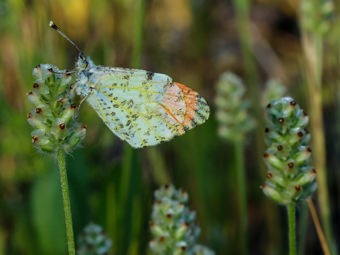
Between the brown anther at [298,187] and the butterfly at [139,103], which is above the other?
the butterfly at [139,103]

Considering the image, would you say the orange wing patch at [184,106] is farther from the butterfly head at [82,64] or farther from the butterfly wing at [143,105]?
the butterfly head at [82,64]

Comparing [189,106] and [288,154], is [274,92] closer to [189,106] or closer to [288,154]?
[189,106]

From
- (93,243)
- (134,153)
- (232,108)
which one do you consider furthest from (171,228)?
(232,108)

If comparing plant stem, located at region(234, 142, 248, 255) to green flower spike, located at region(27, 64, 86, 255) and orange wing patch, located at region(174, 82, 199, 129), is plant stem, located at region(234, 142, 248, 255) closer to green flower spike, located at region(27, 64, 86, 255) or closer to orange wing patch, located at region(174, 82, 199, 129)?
orange wing patch, located at region(174, 82, 199, 129)

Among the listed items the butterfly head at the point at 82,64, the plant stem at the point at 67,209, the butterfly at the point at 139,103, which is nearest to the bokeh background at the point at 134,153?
the butterfly at the point at 139,103

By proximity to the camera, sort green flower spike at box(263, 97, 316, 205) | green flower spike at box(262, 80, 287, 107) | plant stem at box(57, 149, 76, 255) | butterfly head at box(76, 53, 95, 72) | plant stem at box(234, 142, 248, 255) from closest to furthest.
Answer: plant stem at box(57, 149, 76, 255) < green flower spike at box(263, 97, 316, 205) < butterfly head at box(76, 53, 95, 72) < green flower spike at box(262, 80, 287, 107) < plant stem at box(234, 142, 248, 255)

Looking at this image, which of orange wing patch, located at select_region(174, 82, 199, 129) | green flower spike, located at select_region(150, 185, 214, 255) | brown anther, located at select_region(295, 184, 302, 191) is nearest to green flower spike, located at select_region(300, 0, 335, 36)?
orange wing patch, located at select_region(174, 82, 199, 129)
